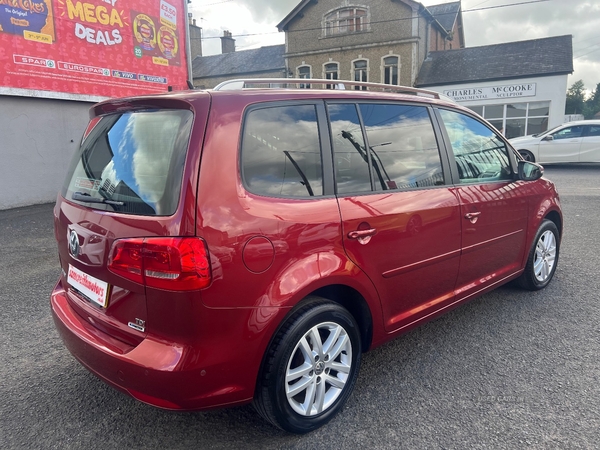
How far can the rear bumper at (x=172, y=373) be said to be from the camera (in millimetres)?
1923

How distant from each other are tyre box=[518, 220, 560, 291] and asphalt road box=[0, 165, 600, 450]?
Answer: 20cm

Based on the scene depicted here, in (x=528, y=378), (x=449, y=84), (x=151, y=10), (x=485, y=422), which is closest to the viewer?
(x=485, y=422)

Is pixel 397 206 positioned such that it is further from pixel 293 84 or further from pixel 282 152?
pixel 293 84

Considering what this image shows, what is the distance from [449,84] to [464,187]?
25.9m

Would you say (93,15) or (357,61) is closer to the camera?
(93,15)

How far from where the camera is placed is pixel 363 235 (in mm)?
2447

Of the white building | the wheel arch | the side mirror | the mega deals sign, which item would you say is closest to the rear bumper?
the side mirror

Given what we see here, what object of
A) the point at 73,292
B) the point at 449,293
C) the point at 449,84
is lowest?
the point at 449,293

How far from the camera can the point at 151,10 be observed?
34.9 feet

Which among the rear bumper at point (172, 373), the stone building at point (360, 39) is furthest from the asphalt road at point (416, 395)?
the stone building at point (360, 39)

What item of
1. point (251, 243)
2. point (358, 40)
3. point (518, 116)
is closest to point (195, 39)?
point (358, 40)

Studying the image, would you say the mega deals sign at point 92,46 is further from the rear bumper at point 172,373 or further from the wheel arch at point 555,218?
the rear bumper at point 172,373

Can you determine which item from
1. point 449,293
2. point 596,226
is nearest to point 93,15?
point 449,293

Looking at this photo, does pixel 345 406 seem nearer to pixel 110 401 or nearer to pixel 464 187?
pixel 110 401
